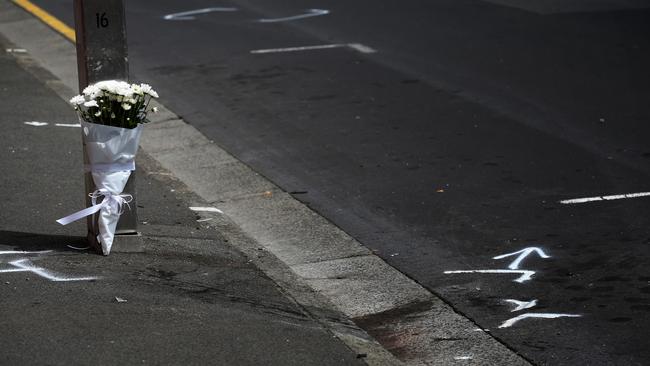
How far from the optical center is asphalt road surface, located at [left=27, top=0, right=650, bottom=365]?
750cm

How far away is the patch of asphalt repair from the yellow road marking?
16.1 feet

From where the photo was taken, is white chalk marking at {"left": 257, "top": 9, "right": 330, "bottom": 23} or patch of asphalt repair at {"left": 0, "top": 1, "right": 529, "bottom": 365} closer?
patch of asphalt repair at {"left": 0, "top": 1, "right": 529, "bottom": 365}

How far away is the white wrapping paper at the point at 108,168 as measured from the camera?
738cm

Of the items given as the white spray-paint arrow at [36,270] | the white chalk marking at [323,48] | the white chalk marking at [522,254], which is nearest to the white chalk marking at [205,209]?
the white spray-paint arrow at [36,270]

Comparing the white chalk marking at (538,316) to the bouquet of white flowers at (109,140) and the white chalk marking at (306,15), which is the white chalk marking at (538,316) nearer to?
the bouquet of white flowers at (109,140)

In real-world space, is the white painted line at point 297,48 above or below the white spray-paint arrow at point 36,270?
below

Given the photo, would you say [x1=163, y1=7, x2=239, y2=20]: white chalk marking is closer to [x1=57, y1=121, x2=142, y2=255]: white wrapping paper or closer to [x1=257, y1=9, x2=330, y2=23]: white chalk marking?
[x1=257, y1=9, x2=330, y2=23]: white chalk marking

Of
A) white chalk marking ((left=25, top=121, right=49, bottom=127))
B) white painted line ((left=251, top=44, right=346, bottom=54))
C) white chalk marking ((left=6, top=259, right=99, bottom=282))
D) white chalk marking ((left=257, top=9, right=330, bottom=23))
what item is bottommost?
white chalk marking ((left=257, top=9, right=330, bottom=23))

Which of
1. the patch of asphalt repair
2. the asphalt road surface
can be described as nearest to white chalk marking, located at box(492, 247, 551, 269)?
the asphalt road surface

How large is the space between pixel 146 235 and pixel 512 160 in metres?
3.51

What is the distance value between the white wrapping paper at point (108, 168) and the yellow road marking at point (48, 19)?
28.3ft

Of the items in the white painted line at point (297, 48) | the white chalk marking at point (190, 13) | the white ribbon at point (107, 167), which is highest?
the white ribbon at point (107, 167)

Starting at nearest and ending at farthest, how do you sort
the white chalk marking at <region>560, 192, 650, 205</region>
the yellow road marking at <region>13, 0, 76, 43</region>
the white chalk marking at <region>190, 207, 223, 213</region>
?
the white chalk marking at <region>190, 207, 223, 213</region> < the white chalk marking at <region>560, 192, 650, 205</region> < the yellow road marking at <region>13, 0, 76, 43</region>

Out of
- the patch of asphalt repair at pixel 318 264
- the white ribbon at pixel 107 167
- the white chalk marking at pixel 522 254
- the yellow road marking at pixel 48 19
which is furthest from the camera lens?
the yellow road marking at pixel 48 19
